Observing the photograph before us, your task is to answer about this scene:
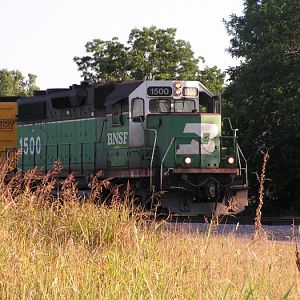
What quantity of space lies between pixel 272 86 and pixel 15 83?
67.5m

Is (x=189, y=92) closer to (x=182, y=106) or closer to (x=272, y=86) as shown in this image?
(x=182, y=106)

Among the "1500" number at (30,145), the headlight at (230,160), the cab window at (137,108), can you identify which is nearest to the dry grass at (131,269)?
the cab window at (137,108)

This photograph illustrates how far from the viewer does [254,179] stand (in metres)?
20.5

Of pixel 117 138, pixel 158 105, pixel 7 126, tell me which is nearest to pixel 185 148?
pixel 158 105

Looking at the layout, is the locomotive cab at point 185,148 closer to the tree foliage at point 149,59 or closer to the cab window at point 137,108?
the cab window at point 137,108

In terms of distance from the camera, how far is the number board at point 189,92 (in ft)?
46.5

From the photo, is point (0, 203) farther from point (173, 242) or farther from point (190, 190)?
point (190, 190)

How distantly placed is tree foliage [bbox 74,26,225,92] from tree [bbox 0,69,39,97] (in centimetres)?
3357

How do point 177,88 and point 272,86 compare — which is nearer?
point 177,88

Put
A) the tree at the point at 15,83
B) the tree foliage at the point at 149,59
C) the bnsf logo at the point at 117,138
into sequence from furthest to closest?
1. the tree at the point at 15,83
2. the tree foliage at the point at 149,59
3. the bnsf logo at the point at 117,138

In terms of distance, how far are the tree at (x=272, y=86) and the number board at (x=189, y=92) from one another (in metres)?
5.53

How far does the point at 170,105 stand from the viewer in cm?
1416

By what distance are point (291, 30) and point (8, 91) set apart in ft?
203

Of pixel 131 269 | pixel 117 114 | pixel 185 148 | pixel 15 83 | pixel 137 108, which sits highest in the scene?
pixel 15 83
